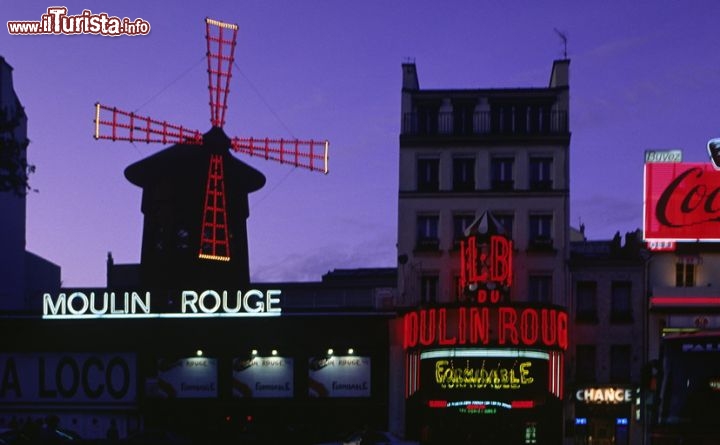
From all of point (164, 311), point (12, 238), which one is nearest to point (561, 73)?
point (164, 311)

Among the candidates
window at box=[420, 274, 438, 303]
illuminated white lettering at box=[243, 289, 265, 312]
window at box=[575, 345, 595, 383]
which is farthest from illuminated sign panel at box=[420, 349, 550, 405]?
illuminated white lettering at box=[243, 289, 265, 312]

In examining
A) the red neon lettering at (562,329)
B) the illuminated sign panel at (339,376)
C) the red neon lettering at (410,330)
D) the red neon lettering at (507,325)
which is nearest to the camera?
the red neon lettering at (507,325)

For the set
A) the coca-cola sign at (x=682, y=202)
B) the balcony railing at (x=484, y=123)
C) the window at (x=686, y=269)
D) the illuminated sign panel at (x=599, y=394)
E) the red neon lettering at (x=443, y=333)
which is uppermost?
the balcony railing at (x=484, y=123)

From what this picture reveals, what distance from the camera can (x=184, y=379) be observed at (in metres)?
53.2

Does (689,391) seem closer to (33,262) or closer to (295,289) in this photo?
(295,289)

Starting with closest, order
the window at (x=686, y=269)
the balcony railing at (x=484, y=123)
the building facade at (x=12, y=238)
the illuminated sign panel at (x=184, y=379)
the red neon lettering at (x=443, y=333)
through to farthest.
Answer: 1. the red neon lettering at (x=443, y=333)
2. the window at (x=686, y=269)
3. the illuminated sign panel at (x=184, y=379)
4. the balcony railing at (x=484, y=123)
5. the building facade at (x=12, y=238)

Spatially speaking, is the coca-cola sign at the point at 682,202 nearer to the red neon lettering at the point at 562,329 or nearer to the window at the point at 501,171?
the red neon lettering at the point at 562,329

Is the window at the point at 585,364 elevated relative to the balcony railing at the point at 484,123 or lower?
lower

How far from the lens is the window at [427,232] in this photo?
5325 centimetres

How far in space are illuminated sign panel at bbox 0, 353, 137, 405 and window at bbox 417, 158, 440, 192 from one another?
47.1ft

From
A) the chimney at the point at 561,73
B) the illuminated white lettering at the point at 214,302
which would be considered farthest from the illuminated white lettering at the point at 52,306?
the chimney at the point at 561,73

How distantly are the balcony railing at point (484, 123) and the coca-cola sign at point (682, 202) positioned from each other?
460cm

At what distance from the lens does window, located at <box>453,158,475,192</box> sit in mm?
53375

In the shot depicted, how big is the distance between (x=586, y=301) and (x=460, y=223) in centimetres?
620
